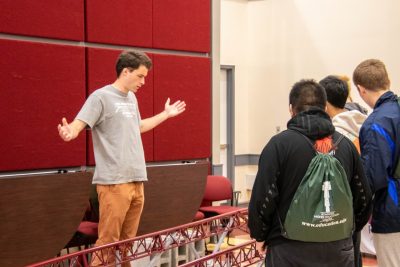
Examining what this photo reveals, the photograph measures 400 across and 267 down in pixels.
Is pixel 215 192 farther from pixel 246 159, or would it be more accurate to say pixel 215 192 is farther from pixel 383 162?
pixel 246 159

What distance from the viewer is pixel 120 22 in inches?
211

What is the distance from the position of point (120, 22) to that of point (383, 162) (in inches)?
120

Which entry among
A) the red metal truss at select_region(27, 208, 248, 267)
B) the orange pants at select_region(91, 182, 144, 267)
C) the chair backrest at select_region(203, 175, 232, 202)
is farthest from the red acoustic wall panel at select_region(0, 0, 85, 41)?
Answer: the chair backrest at select_region(203, 175, 232, 202)

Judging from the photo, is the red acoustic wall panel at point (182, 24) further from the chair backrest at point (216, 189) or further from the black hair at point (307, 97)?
the black hair at point (307, 97)

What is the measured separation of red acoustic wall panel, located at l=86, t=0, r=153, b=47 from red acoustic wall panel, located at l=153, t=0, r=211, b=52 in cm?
12

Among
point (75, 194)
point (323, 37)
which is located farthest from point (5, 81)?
point (323, 37)

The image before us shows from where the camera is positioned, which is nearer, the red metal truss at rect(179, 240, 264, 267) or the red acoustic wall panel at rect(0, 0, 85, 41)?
the red metal truss at rect(179, 240, 264, 267)

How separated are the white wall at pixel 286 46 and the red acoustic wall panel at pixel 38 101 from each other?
16.4 feet

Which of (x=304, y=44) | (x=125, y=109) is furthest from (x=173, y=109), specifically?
(x=304, y=44)

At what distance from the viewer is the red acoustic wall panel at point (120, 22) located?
5.13 m

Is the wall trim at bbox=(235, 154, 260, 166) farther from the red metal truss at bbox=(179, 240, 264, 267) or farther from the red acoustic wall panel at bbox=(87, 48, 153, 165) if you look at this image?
the red metal truss at bbox=(179, 240, 264, 267)

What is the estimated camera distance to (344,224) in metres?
2.63

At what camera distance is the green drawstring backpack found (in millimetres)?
2533

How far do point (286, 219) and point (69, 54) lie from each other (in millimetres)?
2949
